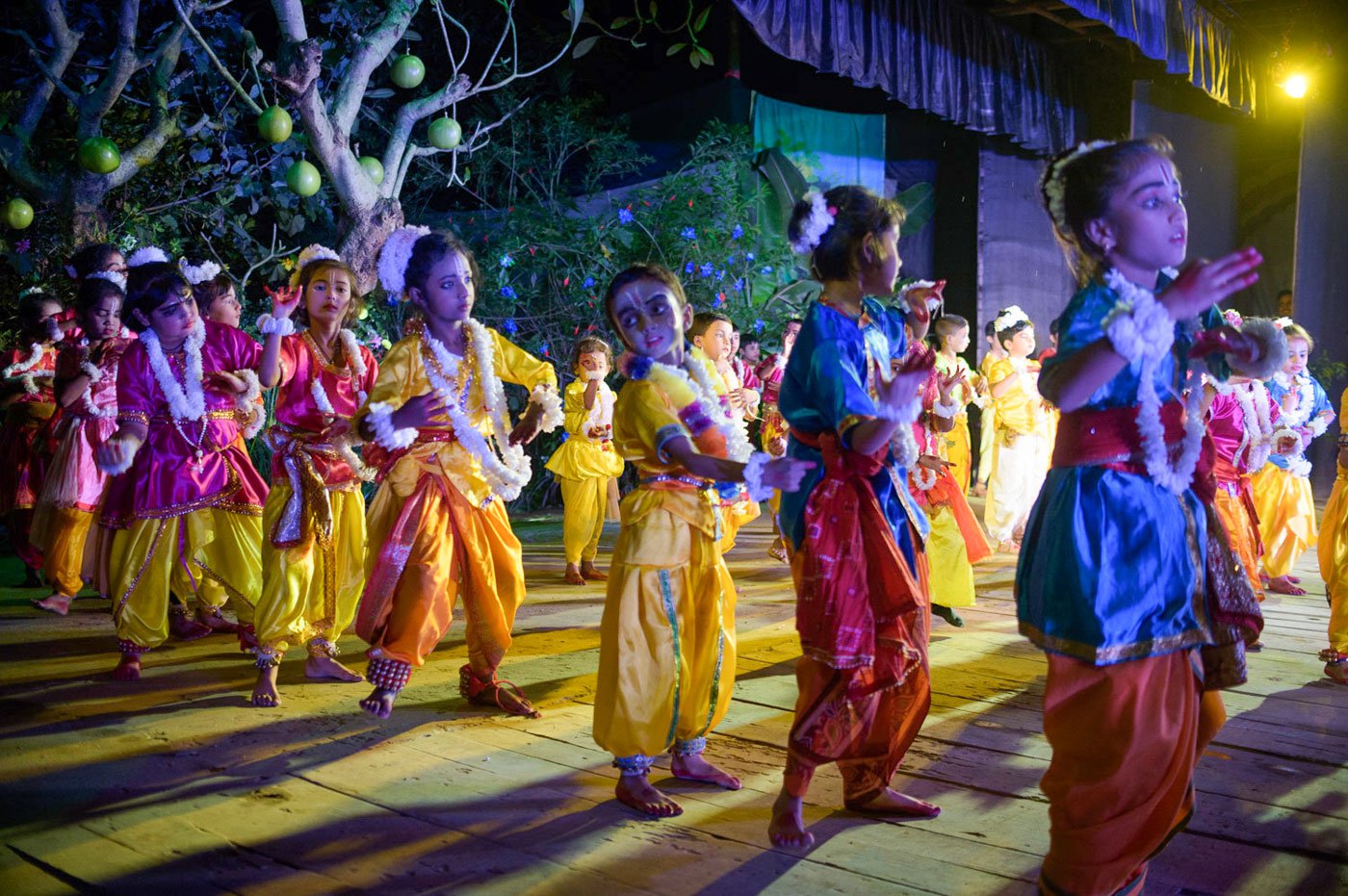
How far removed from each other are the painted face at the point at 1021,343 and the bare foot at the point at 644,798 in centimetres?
642

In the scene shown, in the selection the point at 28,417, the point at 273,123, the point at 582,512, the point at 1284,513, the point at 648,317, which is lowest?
the point at 582,512

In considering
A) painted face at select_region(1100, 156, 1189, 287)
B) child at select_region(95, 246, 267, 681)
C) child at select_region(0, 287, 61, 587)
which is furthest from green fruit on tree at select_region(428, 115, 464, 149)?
painted face at select_region(1100, 156, 1189, 287)

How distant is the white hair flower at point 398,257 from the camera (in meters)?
4.04

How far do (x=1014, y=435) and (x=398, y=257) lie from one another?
6293 mm

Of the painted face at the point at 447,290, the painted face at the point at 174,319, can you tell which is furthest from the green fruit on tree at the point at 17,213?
the painted face at the point at 447,290

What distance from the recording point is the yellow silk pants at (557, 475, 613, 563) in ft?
23.8

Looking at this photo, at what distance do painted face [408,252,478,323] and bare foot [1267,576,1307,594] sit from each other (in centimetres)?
561

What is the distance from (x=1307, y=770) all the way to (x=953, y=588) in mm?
2205

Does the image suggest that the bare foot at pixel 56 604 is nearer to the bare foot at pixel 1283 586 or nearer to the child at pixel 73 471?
the child at pixel 73 471

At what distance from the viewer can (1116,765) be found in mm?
2238

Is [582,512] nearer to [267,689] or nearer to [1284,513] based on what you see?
[267,689]

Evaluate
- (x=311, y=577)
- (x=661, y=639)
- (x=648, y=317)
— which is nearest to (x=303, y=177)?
(x=311, y=577)

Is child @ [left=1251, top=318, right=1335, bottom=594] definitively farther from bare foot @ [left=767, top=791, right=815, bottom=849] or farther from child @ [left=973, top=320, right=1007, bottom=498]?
bare foot @ [left=767, top=791, right=815, bottom=849]

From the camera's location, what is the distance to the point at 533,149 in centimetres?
1259
